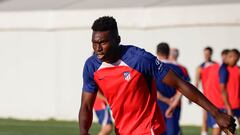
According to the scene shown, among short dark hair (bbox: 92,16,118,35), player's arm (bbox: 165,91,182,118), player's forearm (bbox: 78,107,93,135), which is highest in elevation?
short dark hair (bbox: 92,16,118,35)

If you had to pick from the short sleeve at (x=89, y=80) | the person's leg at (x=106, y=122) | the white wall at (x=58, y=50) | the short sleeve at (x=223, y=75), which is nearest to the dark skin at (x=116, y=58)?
the short sleeve at (x=89, y=80)

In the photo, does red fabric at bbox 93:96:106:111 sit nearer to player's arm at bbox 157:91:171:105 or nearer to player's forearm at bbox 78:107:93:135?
player's arm at bbox 157:91:171:105

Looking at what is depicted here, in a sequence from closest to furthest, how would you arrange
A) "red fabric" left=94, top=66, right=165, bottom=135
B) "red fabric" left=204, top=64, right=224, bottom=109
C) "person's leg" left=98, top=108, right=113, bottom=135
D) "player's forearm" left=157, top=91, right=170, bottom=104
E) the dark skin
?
1. the dark skin
2. "red fabric" left=94, top=66, right=165, bottom=135
3. "player's forearm" left=157, top=91, right=170, bottom=104
4. "person's leg" left=98, top=108, right=113, bottom=135
5. "red fabric" left=204, top=64, right=224, bottom=109

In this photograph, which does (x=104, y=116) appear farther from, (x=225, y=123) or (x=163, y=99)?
(x=225, y=123)

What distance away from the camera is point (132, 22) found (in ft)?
84.0

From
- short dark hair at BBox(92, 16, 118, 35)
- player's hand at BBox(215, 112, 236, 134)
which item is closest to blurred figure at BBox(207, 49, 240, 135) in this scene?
short dark hair at BBox(92, 16, 118, 35)

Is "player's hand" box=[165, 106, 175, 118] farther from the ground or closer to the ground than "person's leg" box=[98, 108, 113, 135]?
farther from the ground

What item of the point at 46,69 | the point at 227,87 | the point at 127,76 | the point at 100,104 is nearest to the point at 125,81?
the point at 127,76

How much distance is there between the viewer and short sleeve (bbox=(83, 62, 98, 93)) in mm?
8586

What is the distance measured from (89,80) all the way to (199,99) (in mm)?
1114

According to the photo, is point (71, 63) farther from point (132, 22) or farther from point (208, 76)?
point (208, 76)

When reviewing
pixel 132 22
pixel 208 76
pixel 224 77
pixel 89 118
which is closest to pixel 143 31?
pixel 132 22

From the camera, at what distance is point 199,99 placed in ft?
26.7

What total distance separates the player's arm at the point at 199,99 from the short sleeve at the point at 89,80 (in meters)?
0.73
